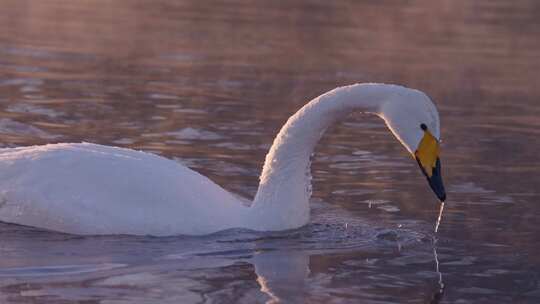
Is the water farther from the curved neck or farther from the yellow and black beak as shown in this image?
the yellow and black beak

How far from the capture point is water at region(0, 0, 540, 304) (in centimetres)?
827

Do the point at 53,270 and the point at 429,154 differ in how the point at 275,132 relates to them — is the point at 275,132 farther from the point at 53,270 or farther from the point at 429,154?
the point at 53,270

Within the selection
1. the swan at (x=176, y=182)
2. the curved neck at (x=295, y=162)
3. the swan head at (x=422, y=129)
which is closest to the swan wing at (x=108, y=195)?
the swan at (x=176, y=182)

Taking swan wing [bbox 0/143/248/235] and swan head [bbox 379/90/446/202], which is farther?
swan wing [bbox 0/143/248/235]

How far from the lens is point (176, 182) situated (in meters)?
9.28

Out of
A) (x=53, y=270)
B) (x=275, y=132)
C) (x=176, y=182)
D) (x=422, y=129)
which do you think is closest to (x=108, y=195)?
(x=176, y=182)

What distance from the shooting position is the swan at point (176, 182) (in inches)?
356

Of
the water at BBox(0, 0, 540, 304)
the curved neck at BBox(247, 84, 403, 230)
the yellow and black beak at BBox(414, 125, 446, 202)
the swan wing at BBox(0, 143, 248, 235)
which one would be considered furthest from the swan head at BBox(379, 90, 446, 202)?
the swan wing at BBox(0, 143, 248, 235)

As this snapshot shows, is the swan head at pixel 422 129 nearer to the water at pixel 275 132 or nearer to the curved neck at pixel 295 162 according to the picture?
the curved neck at pixel 295 162

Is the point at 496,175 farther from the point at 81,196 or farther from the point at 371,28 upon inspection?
the point at 371,28

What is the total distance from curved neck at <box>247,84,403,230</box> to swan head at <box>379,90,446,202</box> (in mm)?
309

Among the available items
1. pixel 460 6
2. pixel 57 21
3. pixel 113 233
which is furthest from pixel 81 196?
pixel 460 6

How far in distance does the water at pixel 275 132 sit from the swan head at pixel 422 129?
1.92ft

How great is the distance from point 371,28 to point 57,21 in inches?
214
